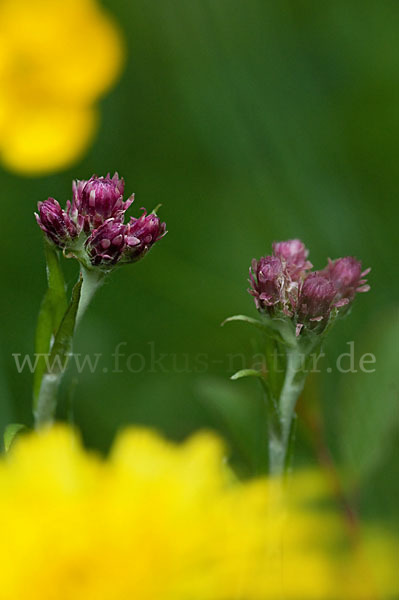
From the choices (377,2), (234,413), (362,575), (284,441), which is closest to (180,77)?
(377,2)

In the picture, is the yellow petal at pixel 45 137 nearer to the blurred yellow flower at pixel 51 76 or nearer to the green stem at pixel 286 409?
the blurred yellow flower at pixel 51 76

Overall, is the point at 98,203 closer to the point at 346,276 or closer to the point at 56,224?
the point at 56,224

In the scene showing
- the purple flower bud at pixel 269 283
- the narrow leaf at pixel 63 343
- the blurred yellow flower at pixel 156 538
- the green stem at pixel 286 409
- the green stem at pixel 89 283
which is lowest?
the blurred yellow flower at pixel 156 538

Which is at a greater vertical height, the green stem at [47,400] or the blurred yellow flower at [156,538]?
the green stem at [47,400]

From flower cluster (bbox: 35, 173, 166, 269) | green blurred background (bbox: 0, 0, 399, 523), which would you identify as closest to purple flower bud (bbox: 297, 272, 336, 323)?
flower cluster (bbox: 35, 173, 166, 269)

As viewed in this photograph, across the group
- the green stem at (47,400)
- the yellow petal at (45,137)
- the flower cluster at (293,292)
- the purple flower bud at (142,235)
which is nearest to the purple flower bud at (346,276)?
the flower cluster at (293,292)

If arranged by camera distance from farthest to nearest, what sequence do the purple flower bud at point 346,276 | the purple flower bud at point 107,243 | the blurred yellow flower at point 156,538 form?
1. the purple flower bud at point 346,276
2. the purple flower bud at point 107,243
3. the blurred yellow flower at point 156,538

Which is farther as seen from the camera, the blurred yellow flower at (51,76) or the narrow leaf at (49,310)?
the blurred yellow flower at (51,76)

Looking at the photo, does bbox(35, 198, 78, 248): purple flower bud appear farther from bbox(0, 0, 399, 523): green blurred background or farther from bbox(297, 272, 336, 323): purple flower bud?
bbox(0, 0, 399, 523): green blurred background
